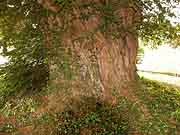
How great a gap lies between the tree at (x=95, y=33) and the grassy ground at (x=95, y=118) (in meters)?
0.41

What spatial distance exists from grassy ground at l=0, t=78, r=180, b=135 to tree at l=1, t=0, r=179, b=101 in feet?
1.34

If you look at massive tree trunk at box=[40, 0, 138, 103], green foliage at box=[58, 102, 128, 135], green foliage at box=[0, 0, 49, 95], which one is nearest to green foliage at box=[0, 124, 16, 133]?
green foliage at box=[0, 0, 49, 95]

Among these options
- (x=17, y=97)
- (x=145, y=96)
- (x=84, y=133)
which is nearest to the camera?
(x=84, y=133)

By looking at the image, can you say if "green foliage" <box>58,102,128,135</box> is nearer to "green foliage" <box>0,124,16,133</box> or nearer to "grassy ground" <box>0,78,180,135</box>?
"grassy ground" <box>0,78,180,135</box>

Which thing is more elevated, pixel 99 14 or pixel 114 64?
pixel 99 14

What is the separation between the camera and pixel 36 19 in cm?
800

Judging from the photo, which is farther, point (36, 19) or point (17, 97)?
point (17, 97)

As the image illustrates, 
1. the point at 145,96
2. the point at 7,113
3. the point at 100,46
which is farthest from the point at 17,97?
the point at 145,96

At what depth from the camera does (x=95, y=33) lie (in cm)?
758

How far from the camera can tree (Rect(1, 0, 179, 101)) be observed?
7496 millimetres

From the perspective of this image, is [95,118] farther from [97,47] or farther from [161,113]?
[161,113]

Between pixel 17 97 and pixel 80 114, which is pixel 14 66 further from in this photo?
pixel 80 114

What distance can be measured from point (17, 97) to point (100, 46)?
Answer: 8.65ft

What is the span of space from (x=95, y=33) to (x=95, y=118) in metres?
1.85
